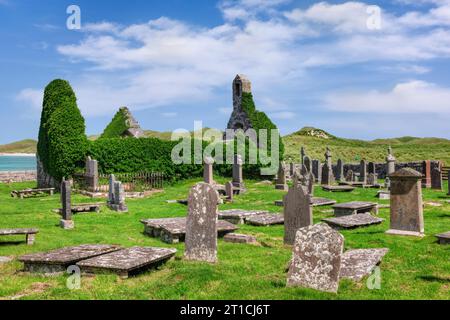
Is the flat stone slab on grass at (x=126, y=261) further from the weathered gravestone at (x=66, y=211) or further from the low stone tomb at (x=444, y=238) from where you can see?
the low stone tomb at (x=444, y=238)

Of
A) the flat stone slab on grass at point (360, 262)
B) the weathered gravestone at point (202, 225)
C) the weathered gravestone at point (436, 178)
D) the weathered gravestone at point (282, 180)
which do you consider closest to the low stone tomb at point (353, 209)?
the flat stone slab on grass at point (360, 262)

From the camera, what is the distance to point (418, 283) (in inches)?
306

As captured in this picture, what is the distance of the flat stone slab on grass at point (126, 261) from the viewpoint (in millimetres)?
8180

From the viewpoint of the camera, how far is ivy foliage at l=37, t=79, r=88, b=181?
30.1 metres

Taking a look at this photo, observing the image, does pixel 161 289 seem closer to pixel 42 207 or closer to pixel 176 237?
pixel 176 237

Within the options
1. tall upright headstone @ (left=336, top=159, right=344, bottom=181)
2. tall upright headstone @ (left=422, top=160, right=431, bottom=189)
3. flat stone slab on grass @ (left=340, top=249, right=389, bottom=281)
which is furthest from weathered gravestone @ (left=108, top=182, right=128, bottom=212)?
tall upright headstone @ (left=336, top=159, right=344, bottom=181)

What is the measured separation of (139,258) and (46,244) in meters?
4.19

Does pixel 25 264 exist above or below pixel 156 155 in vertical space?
below

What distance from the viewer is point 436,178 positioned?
25469 mm

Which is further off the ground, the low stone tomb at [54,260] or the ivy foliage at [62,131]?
the ivy foliage at [62,131]

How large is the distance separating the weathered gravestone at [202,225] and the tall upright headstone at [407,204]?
5.47 meters

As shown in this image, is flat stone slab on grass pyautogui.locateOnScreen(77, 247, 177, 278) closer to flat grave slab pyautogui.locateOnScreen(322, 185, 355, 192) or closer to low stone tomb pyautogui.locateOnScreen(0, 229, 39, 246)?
low stone tomb pyautogui.locateOnScreen(0, 229, 39, 246)

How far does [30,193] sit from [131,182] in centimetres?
678
